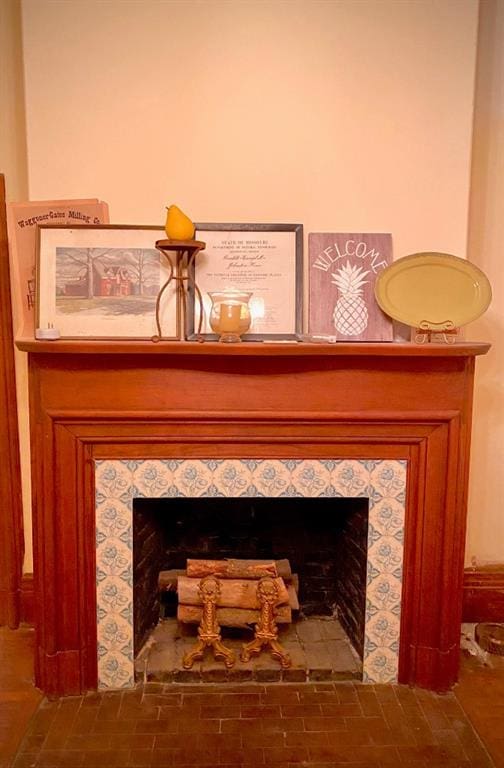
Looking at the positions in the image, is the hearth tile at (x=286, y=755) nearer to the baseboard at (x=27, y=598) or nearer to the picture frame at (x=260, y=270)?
the baseboard at (x=27, y=598)

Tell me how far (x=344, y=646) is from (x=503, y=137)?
1995 mm

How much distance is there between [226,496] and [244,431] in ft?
0.74

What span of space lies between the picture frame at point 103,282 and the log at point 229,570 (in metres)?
0.87

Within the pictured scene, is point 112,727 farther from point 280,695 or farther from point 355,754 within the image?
point 355,754

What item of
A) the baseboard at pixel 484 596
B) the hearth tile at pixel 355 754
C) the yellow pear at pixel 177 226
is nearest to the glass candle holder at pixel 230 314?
the yellow pear at pixel 177 226

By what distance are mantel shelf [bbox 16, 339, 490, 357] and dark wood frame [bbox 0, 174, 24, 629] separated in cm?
51

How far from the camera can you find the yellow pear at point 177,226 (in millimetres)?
1912

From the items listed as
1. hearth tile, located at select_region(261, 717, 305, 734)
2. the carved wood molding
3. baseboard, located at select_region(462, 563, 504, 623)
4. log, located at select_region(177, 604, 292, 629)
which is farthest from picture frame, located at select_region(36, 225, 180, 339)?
baseboard, located at select_region(462, 563, 504, 623)

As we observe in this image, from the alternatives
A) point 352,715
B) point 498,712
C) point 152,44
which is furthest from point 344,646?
point 152,44

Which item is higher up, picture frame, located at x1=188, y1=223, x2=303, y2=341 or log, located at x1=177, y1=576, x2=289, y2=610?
picture frame, located at x1=188, y1=223, x2=303, y2=341

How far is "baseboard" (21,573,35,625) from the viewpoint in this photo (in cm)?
244

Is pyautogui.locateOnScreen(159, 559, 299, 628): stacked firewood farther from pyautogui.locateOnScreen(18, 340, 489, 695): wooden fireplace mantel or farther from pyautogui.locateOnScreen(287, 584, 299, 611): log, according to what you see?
pyautogui.locateOnScreen(18, 340, 489, 695): wooden fireplace mantel

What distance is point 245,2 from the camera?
2.14 metres

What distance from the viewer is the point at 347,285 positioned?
2119 millimetres
